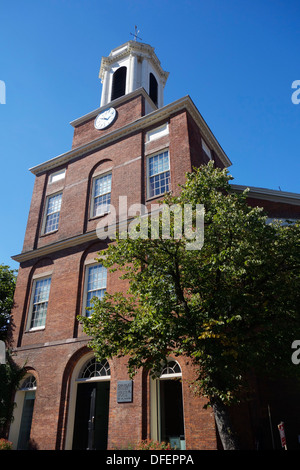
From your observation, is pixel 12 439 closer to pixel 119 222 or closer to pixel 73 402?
pixel 73 402

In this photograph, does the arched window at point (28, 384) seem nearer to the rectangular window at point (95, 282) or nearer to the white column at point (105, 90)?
the rectangular window at point (95, 282)

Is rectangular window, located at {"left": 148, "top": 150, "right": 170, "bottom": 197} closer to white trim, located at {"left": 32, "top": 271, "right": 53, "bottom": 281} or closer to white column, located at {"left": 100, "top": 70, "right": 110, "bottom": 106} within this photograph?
white trim, located at {"left": 32, "top": 271, "right": 53, "bottom": 281}

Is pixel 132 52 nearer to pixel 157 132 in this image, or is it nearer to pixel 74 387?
pixel 157 132

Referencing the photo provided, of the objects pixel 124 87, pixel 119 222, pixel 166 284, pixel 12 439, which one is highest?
pixel 124 87

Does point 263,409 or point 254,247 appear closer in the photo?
point 254,247

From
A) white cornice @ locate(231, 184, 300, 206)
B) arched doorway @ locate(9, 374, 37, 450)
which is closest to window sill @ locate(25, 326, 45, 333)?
arched doorway @ locate(9, 374, 37, 450)

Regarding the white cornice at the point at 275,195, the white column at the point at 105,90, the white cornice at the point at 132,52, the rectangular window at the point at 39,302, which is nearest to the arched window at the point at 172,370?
the rectangular window at the point at 39,302

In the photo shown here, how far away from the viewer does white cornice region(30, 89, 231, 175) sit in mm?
17875

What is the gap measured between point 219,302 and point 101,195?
11.6 metres

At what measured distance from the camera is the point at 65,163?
21.5 m
